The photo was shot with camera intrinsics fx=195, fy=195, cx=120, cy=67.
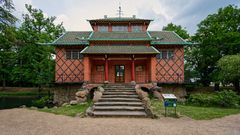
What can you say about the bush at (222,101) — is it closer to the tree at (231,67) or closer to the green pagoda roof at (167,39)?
the tree at (231,67)

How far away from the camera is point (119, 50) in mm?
18688

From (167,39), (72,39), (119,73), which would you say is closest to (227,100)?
(167,39)

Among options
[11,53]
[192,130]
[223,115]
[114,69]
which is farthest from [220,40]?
[11,53]

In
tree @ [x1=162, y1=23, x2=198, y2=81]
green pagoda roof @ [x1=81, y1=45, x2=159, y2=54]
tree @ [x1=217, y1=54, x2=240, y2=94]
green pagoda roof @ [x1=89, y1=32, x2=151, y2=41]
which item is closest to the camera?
green pagoda roof @ [x1=81, y1=45, x2=159, y2=54]

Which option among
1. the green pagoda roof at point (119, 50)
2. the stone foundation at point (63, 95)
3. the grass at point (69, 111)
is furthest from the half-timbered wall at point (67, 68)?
the grass at point (69, 111)

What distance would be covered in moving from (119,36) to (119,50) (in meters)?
3.17

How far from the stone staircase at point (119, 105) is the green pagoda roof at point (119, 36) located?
7.32 metres

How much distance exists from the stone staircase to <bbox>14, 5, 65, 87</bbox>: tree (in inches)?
693

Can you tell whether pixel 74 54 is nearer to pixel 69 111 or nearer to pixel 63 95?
pixel 63 95

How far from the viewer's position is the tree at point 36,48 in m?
29.0

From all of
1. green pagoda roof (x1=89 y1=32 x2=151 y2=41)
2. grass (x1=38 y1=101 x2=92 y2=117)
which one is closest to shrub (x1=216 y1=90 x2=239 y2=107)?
green pagoda roof (x1=89 y1=32 x2=151 y2=41)

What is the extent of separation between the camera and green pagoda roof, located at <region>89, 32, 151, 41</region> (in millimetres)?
20320

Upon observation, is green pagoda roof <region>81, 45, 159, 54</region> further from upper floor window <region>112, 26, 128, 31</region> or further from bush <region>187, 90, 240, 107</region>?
bush <region>187, 90, 240, 107</region>

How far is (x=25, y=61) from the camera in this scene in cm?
3291
